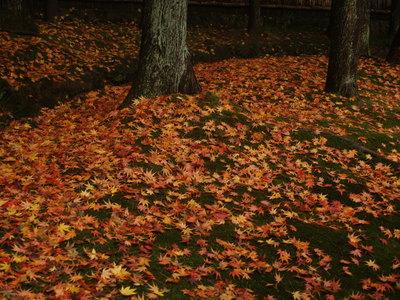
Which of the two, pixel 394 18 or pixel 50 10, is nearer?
pixel 50 10

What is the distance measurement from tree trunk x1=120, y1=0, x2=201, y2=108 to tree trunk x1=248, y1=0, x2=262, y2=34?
9776 millimetres

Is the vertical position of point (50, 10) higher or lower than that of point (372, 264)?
higher

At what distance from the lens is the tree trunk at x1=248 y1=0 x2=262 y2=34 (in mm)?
16572

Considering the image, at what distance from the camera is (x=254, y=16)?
54.7 ft

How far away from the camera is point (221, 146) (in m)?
6.77

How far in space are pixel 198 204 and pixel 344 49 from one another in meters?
7.37

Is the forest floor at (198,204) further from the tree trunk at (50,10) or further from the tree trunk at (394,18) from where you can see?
the tree trunk at (394,18)

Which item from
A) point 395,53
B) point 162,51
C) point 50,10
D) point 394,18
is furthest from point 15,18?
point 394,18

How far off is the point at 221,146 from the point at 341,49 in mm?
5714

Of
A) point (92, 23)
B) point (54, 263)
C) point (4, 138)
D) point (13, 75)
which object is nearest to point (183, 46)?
point (4, 138)

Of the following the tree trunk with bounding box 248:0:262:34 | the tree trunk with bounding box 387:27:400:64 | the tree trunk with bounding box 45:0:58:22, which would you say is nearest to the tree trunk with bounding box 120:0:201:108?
the tree trunk with bounding box 45:0:58:22

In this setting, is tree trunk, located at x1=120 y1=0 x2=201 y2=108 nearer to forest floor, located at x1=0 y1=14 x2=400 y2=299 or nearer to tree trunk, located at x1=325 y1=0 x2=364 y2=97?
forest floor, located at x1=0 y1=14 x2=400 y2=299

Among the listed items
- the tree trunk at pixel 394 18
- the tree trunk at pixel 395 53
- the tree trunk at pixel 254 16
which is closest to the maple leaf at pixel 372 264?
the tree trunk at pixel 395 53

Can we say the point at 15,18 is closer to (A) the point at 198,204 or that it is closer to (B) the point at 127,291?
(A) the point at 198,204
